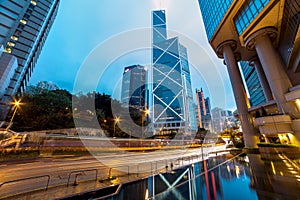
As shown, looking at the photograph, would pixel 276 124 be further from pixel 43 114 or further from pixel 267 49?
pixel 43 114

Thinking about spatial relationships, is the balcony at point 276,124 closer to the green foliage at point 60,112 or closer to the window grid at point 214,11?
the window grid at point 214,11

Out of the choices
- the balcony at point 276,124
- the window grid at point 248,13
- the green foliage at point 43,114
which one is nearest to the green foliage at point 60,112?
the green foliage at point 43,114

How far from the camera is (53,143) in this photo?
1543 cm

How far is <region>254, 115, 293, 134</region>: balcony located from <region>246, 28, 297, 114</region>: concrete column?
1.31 metres

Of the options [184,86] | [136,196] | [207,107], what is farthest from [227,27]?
[207,107]

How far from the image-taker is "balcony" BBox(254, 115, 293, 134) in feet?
46.4

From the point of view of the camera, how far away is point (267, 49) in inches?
708

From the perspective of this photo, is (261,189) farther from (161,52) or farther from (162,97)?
(161,52)

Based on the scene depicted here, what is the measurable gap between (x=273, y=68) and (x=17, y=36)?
53.8m

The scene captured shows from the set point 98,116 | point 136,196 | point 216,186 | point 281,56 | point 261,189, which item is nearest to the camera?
point 136,196

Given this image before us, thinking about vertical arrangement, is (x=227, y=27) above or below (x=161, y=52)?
below

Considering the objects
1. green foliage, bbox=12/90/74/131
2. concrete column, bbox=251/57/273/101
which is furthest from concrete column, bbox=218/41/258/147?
green foliage, bbox=12/90/74/131

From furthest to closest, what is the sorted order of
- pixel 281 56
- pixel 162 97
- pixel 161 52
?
pixel 161 52, pixel 162 97, pixel 281 56

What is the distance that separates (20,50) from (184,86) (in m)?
70.7
